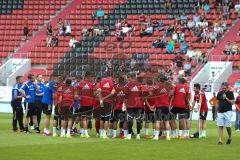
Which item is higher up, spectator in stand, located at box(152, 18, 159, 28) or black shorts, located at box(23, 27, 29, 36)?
spectator in stand, located at box(152, 18, 159, 28)

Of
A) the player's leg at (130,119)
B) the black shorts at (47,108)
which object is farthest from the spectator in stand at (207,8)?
the player's leg at (130,119)

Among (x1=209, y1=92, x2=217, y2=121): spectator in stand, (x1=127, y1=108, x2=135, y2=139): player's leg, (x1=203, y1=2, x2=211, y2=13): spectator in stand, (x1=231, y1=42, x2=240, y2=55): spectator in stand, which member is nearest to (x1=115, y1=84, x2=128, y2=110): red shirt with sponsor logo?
(x1=127, y1=108, x2=135, y2=139): player's leg

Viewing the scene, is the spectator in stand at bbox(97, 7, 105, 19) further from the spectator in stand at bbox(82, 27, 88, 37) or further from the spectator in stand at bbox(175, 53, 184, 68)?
the spectator in stand at bbox(175, 53, 184, 68)

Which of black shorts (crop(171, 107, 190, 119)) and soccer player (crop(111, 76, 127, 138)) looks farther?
black shorts (crop(171, 107, 190, 119))

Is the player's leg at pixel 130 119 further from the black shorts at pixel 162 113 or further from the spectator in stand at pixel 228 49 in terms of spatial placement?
the spectator in stand at pixel 228 49

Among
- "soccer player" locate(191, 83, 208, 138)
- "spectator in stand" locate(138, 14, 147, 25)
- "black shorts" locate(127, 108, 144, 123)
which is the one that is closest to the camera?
"black shorts" locate(127, 108, 144, 123)

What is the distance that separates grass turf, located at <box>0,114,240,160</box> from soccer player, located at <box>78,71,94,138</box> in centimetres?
51

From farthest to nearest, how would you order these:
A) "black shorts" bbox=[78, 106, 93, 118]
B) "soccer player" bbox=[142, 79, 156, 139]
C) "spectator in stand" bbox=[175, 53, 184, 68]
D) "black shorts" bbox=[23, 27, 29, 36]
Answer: "black shorts" bbox=[23, 27, 29, 36], "spectator in stand" bbox=[175, 53, 184, 68], "black shorts" bbox=[78, 106, 93, 118], "soccer player" bbox=[142, 79, 156, 139]

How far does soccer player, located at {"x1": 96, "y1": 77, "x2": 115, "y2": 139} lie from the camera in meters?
24.9

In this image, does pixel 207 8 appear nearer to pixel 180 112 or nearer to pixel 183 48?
pixel 183 48

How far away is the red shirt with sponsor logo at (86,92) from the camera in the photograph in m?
25.0

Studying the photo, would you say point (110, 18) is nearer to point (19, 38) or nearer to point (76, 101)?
point (19, 38)

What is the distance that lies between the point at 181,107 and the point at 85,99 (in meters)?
3.24

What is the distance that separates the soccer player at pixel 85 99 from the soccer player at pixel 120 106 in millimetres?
801
